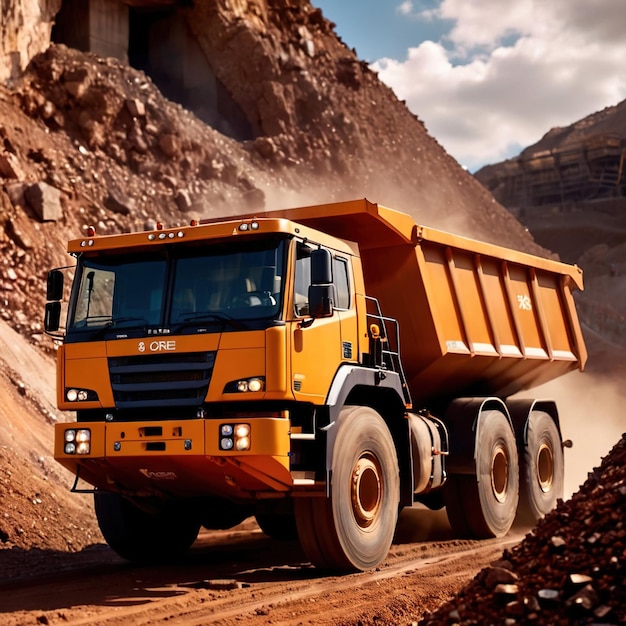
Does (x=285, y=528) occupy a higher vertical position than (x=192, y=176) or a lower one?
lower

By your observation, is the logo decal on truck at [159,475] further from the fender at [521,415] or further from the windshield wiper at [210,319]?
the fender at [521,415]

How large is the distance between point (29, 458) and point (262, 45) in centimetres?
2137

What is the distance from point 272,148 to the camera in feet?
99.0

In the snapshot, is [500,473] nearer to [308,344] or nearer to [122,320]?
[308,344]

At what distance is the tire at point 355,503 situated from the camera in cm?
882

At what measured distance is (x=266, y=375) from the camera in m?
8.15

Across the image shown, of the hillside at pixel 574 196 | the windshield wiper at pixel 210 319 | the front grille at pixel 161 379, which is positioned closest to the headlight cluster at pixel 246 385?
the front grille at pixel 161 379

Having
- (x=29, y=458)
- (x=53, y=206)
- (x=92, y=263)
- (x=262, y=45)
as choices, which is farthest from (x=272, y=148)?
(x=92, y=263)

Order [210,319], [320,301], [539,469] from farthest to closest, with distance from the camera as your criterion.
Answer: [539,469] → [210,319] → [320,301]

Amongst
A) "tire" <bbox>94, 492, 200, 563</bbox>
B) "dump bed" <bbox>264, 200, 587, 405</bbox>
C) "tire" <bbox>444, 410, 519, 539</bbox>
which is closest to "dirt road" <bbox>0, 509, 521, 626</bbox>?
"tire" <bbox>94, 492, 200, 563</bbox>

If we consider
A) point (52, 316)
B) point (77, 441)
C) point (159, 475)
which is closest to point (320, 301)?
point (159, 475)

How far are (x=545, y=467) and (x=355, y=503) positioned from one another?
565 cm

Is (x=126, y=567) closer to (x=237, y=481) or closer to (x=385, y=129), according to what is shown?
(x=237, y=481)

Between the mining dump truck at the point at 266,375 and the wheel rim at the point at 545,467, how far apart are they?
2.25 meters
